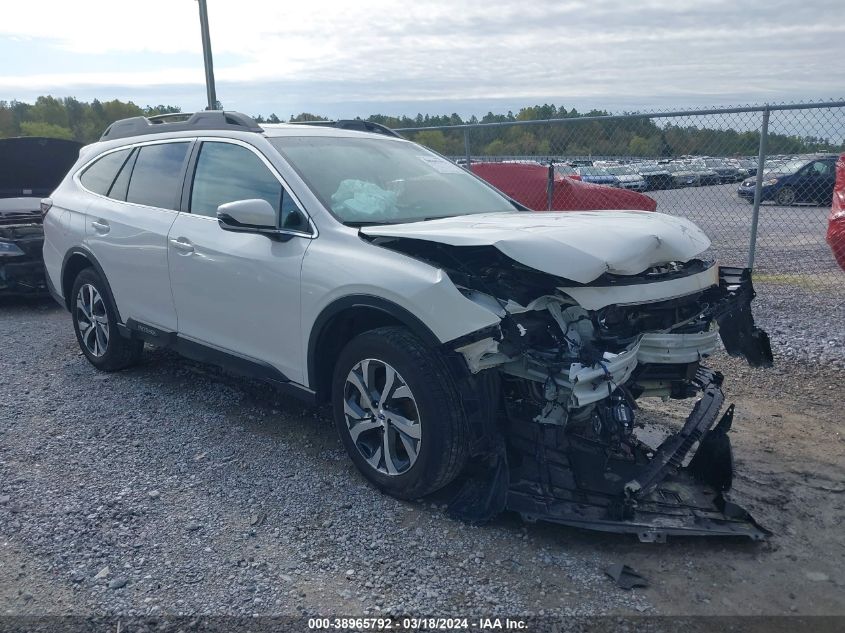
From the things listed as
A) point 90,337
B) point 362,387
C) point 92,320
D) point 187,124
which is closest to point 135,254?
point 187,124

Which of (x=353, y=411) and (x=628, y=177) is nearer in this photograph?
(x=353, y=411)

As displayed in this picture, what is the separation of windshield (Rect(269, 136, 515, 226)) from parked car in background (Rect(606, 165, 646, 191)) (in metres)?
3.58

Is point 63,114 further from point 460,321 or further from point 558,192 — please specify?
point 460,321

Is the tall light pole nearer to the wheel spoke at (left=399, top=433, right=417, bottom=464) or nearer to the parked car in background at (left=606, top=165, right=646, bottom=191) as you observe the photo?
the parked car in background at (left=606, top=165, right=646, bottom=191)

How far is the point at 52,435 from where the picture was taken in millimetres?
4668

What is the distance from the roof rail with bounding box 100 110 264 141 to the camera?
187 inches

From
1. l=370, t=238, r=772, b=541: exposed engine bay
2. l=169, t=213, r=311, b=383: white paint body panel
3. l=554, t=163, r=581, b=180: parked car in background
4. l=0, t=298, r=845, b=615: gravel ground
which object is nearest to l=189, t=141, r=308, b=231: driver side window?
l=169, t=213, r=311, b=383: white paint body panel

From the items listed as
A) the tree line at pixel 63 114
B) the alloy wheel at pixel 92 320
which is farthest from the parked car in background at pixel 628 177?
the tree line at pixel 63 114

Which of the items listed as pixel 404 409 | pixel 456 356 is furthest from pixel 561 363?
pixel 404 409

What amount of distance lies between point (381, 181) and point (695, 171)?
170 inches

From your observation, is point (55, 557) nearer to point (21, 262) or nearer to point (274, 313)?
point (274, 313)

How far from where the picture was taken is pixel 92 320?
5.83 m

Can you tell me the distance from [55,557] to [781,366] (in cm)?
512

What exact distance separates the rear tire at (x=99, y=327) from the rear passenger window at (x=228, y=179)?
1359 mm
